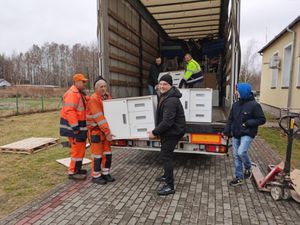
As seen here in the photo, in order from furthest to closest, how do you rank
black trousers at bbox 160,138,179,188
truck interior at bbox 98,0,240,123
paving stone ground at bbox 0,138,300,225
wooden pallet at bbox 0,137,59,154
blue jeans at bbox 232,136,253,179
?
wooden pallet at bbox 0,137,59,154, truck interior at bbox 98,0,240,123, blue jeans at bbox 232,136,253,179, black trousers at bbox 160,138,179,188, paving stone ground at bbox 0,138,300,225

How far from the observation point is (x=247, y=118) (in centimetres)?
395

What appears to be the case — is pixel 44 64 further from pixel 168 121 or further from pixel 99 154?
pixel 168 121

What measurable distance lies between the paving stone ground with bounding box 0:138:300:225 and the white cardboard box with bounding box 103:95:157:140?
879 mm

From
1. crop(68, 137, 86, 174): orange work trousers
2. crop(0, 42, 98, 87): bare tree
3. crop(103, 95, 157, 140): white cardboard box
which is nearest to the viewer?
crop(103, 95, 157, 140): white cardboard box

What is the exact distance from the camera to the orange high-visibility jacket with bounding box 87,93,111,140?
13.7 ft

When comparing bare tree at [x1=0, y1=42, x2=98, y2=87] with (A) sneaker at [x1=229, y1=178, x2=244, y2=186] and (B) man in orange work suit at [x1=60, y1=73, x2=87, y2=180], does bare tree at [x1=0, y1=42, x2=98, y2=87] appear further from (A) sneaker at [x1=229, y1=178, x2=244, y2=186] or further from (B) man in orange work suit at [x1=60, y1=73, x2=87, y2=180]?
(A) sneaker at [x1=229, y1=178, x2=244, y2=186]

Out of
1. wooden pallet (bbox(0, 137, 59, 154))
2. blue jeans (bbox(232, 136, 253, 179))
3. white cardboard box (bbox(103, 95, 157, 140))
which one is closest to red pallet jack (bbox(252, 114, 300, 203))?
blue jeans (bbox(232, 136, 253, 179))

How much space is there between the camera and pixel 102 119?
13.8 ft

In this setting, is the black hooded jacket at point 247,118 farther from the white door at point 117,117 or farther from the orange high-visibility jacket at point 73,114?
the orange high-visibility jacket at point 73,114

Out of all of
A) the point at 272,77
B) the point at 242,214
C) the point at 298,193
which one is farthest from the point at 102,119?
the point at 272,77

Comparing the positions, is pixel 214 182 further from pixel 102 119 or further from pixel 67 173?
pixel 67 173

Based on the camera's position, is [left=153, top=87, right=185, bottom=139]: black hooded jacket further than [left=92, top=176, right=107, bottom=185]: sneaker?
No

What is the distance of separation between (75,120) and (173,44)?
24.2 feet

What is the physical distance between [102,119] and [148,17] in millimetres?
5275
